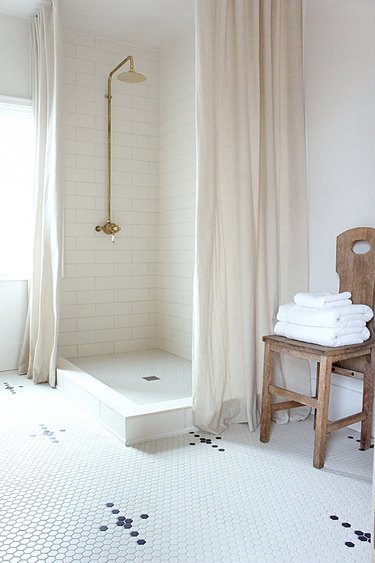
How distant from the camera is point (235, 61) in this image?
8.63ft

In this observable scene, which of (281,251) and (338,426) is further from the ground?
(281,251)

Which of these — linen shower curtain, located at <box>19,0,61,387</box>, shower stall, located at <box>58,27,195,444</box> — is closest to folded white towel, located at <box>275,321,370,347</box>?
shower stall, located at <box>58,27,195,444</box>

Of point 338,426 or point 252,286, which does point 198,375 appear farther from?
point 338,426

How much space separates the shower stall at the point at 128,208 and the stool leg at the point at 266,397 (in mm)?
1194

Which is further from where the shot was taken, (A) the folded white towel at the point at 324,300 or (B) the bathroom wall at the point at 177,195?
(B) the bathroom wall at the point at 177,195

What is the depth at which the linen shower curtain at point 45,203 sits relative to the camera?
131 inches

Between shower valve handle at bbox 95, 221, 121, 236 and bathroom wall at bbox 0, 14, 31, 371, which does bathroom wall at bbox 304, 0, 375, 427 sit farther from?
bathroom wall at bbox 0, 14, 31, 371

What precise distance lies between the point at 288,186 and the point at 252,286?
2.02ft

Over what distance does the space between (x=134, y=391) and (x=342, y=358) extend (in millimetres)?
1347

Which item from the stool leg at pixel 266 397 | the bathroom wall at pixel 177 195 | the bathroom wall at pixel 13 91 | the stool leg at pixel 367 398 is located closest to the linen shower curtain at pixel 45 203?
the bathroom wall at pixel 13 91

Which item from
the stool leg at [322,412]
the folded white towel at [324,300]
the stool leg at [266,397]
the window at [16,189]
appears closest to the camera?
the stool leg at [322,412]

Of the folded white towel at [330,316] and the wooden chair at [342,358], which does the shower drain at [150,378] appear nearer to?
the wooden chair at [342,358]

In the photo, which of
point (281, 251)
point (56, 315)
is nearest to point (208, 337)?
point (281, 251)

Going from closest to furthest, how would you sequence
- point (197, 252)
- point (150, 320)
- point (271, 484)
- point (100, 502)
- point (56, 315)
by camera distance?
point (100, 502)
point (271, 484)
point (197, 252)
point (56, 315)
point (150, 320)
